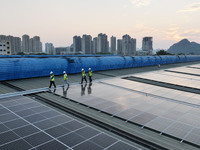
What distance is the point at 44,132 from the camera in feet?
23.6

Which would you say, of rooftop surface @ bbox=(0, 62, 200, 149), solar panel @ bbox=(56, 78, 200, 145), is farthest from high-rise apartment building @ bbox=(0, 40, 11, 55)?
solar panel @ bbox=(56, 78, 200, 145)

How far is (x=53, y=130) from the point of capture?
7.47 meters

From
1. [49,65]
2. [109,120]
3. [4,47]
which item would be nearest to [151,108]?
[109,120]

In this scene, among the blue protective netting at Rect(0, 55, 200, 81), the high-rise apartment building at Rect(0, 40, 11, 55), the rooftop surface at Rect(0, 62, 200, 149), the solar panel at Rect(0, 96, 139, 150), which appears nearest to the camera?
the solar panel at Rect(0, 96, 139, 150)

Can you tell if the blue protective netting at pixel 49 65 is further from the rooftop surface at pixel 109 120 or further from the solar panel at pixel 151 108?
the solar panel at pixel 151 108

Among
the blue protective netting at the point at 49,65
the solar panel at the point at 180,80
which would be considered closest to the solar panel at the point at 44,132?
the blue protective netting at the point at 49,65

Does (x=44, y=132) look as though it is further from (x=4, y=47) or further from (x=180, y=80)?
(x=4, y=47)

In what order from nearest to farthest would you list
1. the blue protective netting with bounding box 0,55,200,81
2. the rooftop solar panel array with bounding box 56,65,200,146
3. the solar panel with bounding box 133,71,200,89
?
the rooftop solar panel array with bounding box 56,65,200,146 < the solar panel with bounding box 133,71,200,89 < the blue protective netting with bounding box 0,55,200,81

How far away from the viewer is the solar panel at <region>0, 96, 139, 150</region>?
629 cm

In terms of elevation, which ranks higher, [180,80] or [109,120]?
[180,80]

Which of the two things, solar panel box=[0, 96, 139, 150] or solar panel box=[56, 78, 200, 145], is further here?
solar panel box=[56, 78, 200, 145]

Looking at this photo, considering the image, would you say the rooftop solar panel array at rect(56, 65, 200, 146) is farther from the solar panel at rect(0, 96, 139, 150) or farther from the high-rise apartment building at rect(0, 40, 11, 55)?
the high-rise apartment building at rect(0, 40, 11, 55)

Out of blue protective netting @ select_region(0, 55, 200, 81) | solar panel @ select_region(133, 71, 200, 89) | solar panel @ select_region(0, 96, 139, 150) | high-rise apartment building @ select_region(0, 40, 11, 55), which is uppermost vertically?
high-rise apartment building @ select_region(0, 40, 11, 55)

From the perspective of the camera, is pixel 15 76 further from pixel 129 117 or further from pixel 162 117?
pixel 162 117
